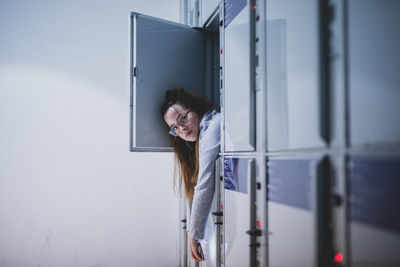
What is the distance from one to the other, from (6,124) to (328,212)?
2.54 m

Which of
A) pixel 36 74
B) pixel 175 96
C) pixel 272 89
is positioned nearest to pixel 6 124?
pixel 36 74

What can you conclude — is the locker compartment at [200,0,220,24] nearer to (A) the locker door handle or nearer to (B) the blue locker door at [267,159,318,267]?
(B) the blue locker door at [267,159,318,267]

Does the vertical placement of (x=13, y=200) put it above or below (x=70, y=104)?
below

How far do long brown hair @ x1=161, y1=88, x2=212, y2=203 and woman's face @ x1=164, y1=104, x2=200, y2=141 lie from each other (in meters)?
0.04

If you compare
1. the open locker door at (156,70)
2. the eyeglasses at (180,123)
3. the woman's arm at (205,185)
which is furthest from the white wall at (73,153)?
the woman's arm at (205,185)

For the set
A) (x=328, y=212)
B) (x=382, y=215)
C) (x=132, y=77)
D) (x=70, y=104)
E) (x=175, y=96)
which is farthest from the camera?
(x=70, y=104)

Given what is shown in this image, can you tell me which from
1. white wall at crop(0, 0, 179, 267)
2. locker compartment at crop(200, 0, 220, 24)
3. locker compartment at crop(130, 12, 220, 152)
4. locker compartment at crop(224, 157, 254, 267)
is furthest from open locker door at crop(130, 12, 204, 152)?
white wall at crop(0, 0, 179, 267)

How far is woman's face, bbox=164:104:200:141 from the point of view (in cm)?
172

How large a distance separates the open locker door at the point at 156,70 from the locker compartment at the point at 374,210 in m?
1.36

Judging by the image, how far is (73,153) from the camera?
2.37m

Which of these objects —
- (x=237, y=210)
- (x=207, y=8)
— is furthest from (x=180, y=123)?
(x=207, y=8)

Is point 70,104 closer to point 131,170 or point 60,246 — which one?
point 131,170

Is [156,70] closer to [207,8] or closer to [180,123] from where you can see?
[180,123]

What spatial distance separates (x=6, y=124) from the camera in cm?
223
